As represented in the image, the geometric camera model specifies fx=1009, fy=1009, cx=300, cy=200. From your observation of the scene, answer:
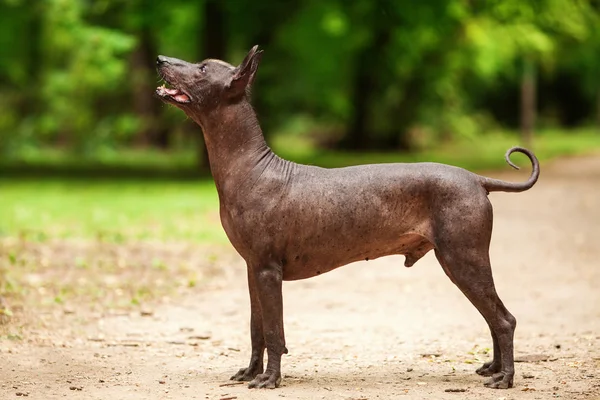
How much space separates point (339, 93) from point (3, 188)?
53.9ft

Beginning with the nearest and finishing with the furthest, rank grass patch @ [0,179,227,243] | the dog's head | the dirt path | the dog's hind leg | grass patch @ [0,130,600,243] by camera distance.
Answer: the dog's hind leg → the dirt path → the dog's head → grass patch @ [0,179,227,243] → grass patch @ [0,130,600,243]

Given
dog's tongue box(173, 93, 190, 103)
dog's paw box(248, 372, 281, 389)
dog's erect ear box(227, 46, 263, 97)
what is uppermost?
dog's erect ear box(227, 46, 263, 97)

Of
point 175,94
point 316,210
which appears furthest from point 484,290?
point 175,94

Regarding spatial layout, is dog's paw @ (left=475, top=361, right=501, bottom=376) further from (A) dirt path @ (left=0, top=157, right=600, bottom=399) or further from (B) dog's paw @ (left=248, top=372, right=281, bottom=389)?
(B) dog's paw @ (left=248, top=372, right=281, bottom=389)

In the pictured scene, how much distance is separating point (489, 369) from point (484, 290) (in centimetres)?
72

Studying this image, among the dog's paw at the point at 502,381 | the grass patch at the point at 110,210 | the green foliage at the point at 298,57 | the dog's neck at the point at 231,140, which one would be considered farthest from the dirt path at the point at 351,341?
the green foliage at the point at 298,57

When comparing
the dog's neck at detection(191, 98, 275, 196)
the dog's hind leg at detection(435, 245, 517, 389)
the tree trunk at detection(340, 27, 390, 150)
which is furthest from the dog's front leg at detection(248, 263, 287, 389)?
the tree trunk at detection(340, 27, 390, 150)

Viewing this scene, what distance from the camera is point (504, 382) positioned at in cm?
676

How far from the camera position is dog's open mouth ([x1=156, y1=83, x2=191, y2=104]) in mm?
6926

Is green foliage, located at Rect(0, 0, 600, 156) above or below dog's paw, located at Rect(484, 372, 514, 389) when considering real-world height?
above

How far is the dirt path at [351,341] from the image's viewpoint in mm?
6840

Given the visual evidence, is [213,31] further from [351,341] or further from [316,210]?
[316,210]

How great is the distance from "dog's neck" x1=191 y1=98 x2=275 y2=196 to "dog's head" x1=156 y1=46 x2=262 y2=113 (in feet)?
0.25

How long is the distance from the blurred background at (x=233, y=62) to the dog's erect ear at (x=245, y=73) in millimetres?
8295
